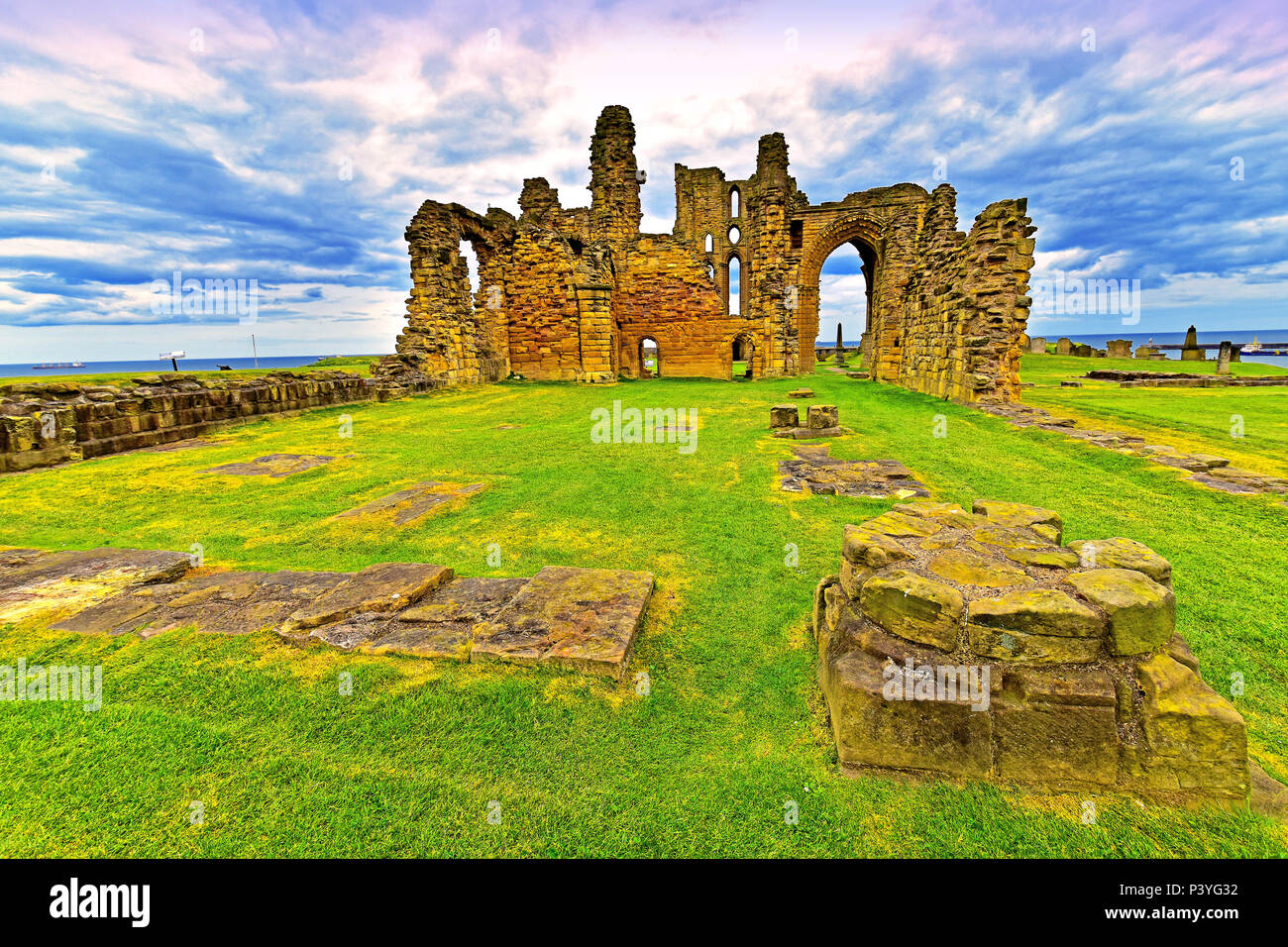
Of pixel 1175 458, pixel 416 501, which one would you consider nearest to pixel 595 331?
pixel 416 501

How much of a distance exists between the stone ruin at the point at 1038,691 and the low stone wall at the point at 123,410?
10.5 metres

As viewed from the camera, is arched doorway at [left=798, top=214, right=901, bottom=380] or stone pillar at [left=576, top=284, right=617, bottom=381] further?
arched doorway at [left=798, top=214, right=901, bottom=380]

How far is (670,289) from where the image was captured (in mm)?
20312

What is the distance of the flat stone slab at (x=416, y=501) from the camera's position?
201 inches

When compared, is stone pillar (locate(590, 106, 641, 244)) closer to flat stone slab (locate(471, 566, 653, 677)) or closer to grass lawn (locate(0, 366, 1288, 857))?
grass lawn (locate(0, 366, 1288, 857))

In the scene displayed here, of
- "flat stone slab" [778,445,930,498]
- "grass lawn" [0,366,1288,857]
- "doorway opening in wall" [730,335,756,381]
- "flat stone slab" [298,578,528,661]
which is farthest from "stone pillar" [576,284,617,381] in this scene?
"flat stone slab" [298,578,528,661]

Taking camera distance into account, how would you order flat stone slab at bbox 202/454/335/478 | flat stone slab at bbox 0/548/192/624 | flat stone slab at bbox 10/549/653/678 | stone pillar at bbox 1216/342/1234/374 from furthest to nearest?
1. stone pillar at bbox 1216/342/1234/374
2. flat stone slab at bbox 202/454/335/478
3. flat stone slab at bbox 0/548/192/624
4. flat stone slab at bbox 10/549/653/678

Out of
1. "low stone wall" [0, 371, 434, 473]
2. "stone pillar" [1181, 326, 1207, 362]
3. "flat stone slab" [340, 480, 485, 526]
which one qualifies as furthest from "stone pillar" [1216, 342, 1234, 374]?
"low stone wall" [0, 371, 434, 473]

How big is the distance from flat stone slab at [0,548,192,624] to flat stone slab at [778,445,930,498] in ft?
17.8

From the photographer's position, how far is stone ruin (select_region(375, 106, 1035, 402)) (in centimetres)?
1279

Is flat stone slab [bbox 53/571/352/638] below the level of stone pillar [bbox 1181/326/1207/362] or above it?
below

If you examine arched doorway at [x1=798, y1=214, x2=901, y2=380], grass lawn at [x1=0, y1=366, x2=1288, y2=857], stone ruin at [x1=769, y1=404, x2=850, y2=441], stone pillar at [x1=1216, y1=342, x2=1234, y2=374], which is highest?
arched doorway at [x1=798, y1=214, x2=901, y2=380]

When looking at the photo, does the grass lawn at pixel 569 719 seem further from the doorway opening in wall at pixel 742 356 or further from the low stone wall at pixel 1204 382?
the doorway opening in wall at pixel 742 356

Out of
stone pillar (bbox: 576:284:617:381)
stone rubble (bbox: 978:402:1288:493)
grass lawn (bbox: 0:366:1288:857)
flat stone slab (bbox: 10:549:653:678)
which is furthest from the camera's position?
stone pillar (bbox: 576:284:617:381)
